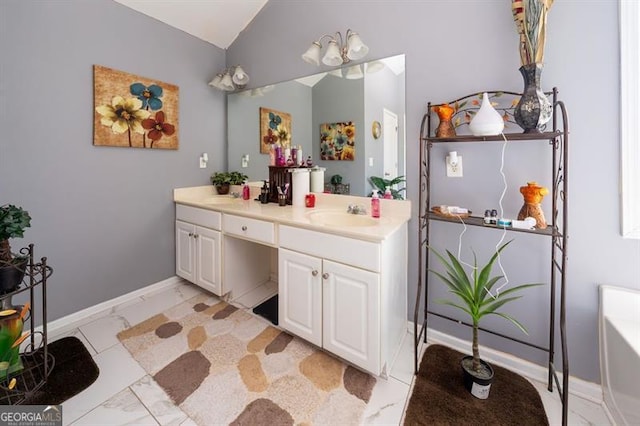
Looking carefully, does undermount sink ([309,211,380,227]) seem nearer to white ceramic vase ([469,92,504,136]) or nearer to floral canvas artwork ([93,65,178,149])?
white ceramic vase ([469,92,504,136])

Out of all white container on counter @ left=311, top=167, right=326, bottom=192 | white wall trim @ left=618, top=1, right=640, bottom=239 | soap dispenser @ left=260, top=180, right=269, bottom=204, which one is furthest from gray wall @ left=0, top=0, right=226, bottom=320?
white wall trim @ left=618, top=1, right=640, bottom=239

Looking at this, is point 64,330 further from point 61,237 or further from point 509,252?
point 509,252

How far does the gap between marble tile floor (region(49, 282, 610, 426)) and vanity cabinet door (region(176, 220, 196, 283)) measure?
2.27ft

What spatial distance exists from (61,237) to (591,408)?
125 inches

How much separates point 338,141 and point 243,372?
62.7 inches

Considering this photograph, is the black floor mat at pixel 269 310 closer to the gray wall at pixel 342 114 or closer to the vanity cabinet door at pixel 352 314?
the vanity cabinet door at pixel 352 314

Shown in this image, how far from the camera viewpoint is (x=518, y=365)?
1.51 meters

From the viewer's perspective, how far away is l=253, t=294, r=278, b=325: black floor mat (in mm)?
2018

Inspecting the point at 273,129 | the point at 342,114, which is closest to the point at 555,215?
the point at 342,114

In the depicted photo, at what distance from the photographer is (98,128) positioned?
1935mm

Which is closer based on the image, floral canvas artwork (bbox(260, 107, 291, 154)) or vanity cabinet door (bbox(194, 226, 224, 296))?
vanity cabinet door (bbox(194, 226, 224, 296))

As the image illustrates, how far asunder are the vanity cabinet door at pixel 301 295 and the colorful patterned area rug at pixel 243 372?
6.2 inches

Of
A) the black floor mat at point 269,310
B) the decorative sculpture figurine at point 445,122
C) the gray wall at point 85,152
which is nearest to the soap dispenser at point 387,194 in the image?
the decorative sculpture figurine at point 445,122

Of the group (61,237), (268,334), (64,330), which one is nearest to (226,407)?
(268,334)
